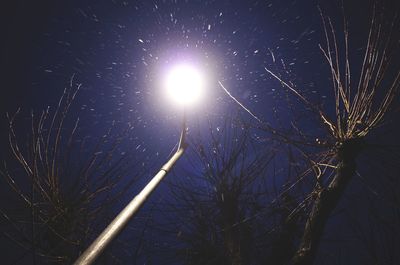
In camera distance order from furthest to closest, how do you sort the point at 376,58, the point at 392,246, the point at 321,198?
the point at 392,246 < the point at 321,198 < the point at 376,58

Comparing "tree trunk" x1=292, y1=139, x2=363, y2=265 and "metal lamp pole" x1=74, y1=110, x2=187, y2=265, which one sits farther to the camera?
"tree trunk" x1=292, y1=139, x2=363, y2=265

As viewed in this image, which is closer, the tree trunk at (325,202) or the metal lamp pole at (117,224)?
the metal lamp pole at (117,224)

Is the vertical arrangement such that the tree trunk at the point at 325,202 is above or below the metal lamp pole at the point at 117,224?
above

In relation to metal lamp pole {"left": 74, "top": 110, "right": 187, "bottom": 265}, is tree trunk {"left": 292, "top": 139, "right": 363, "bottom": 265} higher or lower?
higher

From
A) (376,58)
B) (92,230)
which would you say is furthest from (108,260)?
(376,58)

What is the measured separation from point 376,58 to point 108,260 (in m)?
8.29

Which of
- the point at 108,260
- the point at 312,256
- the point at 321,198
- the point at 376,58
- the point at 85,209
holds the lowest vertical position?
the point at 108,260

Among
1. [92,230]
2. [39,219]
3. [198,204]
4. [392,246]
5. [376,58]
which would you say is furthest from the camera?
[392,246]

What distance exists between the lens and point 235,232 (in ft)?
24.4

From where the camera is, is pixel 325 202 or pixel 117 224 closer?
pixel 117 224

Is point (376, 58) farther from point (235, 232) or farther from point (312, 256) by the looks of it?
point (235, 232)

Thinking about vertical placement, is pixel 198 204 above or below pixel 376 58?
below

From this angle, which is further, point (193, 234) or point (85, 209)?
point (193, 234)

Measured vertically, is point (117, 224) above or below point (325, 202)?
below
